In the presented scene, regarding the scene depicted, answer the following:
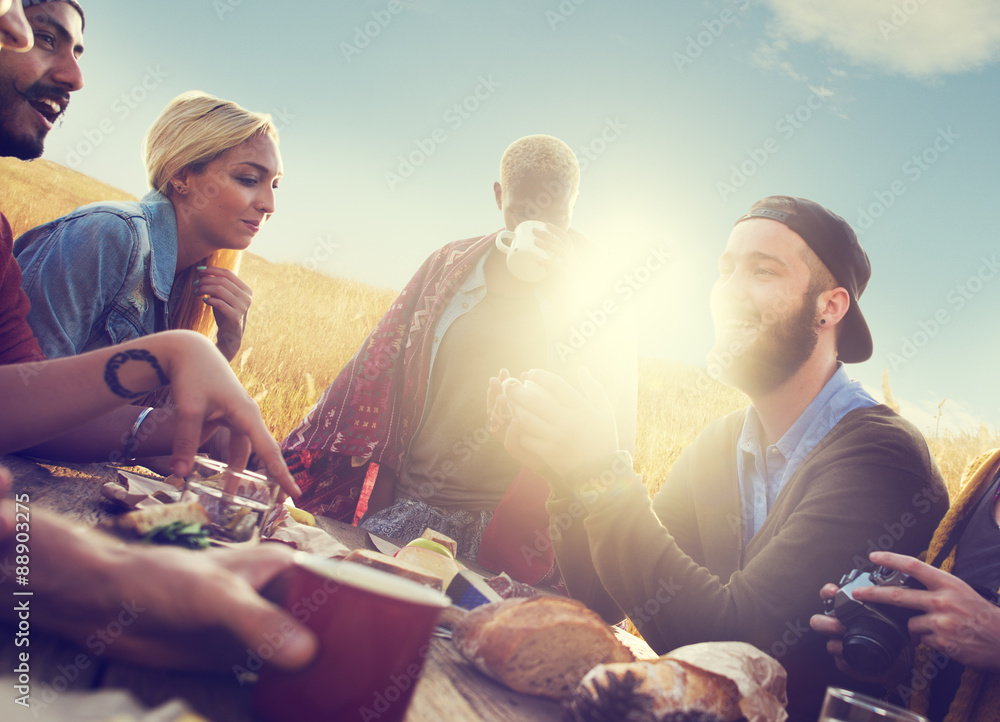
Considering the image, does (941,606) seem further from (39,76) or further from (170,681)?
(39,76)

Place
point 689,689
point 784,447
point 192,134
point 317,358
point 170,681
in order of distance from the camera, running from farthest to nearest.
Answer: point 317,358, point 192,134, point 784,447, point 689,689, point 170,681

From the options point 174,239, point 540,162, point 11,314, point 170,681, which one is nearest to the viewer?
point 170,681

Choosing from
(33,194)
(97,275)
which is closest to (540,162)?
(97,275)

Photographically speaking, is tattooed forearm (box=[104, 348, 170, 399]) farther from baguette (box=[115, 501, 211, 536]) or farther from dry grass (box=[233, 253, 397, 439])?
dry grass (box=[233, 253, 397, 439])

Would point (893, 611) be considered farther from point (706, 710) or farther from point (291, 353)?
point (291, 353)

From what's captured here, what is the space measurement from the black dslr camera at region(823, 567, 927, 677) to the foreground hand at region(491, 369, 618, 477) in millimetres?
559

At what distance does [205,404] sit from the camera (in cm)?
110

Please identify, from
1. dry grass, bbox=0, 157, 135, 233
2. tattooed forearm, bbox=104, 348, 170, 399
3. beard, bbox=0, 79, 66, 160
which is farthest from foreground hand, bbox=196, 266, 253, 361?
dry grass, bbox=0, 157, 135, 233

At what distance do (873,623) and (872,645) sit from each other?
0.17 ft

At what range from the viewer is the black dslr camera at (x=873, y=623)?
1.14m

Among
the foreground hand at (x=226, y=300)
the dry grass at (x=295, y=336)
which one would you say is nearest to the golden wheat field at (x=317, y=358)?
the dry grass at (x=295, y=336)

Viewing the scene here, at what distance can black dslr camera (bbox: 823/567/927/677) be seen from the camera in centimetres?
114

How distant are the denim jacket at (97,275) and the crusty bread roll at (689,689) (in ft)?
6.51

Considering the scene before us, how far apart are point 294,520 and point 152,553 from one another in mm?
1251
